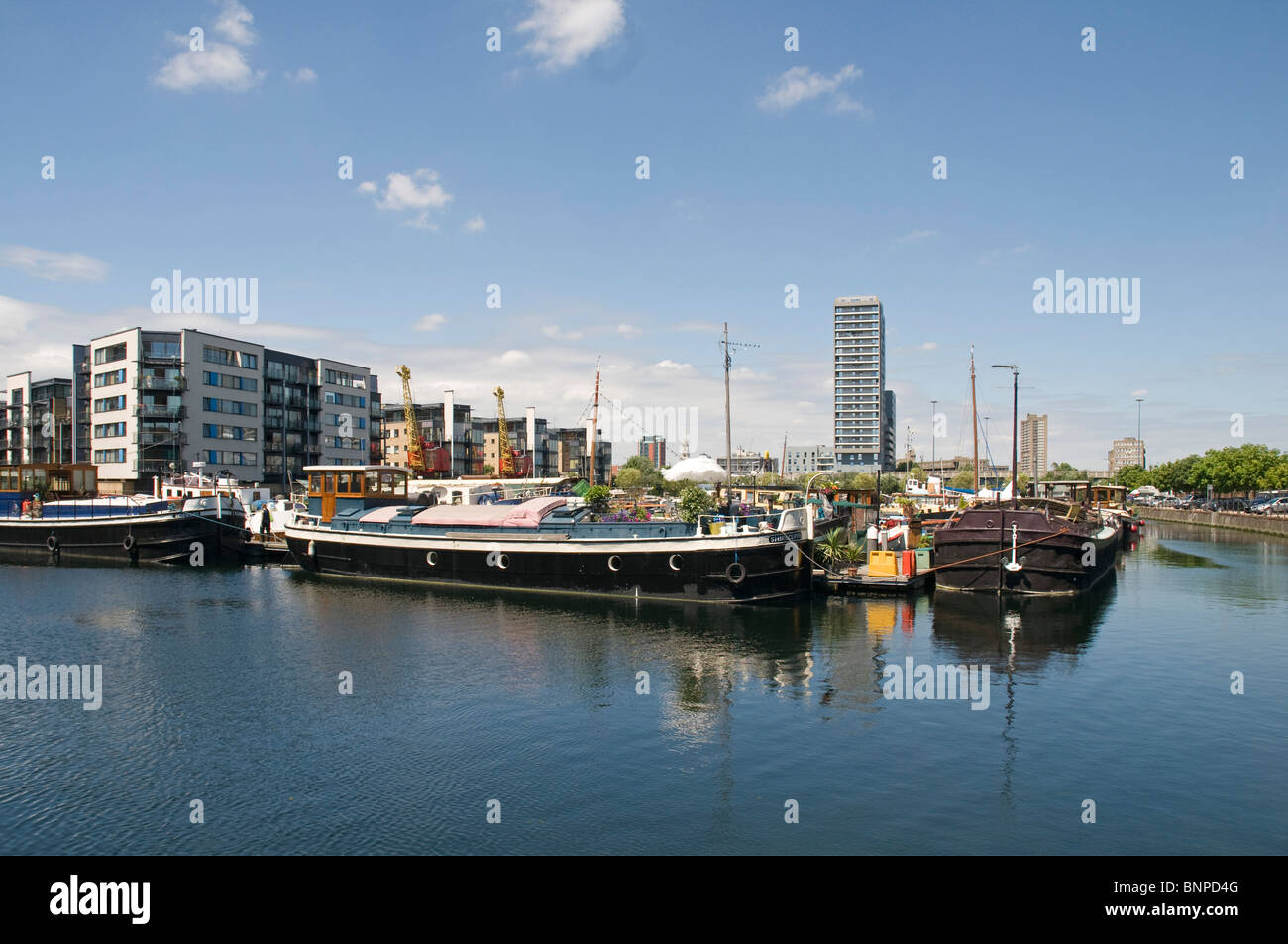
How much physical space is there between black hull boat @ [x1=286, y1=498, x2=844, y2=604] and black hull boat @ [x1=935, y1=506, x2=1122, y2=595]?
27.8ft

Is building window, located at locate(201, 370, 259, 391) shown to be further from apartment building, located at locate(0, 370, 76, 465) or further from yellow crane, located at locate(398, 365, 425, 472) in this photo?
apartment building, located at locate(0, 370, 76, 465)

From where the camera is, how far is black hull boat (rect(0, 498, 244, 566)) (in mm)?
57594

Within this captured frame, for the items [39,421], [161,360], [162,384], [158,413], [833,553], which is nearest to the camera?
[833,553]

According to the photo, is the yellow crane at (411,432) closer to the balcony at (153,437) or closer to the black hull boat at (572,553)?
the balcony at (153,437)

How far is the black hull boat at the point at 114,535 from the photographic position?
189ft

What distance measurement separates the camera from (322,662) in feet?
90.2

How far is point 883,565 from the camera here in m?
43.3

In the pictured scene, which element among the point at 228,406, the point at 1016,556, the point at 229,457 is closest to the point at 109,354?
the point at 228,406

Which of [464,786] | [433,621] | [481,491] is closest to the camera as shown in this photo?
[464,786]

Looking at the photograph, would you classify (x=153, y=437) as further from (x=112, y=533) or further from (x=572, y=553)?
(x=572, y=553)

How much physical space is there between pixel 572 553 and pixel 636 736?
22.5 meters
